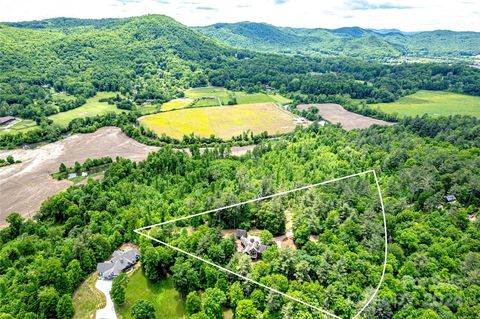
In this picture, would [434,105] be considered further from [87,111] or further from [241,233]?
[87,111]

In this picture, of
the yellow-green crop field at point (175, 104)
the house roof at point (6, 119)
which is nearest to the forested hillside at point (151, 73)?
the house roof at point (6, 119)

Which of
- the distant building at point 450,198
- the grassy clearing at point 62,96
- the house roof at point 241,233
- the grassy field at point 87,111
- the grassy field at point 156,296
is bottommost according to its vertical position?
the grassy field at point 156,296

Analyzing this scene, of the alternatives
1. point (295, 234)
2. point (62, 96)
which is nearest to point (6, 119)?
point (62, 96)

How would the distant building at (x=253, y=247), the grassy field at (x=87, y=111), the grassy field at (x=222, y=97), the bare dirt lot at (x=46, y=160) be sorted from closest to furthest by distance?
the distant building at (x=253, y=247)
the bare dirt lot at (x=46, y=160)
the grassy field at (x=87, y=111)
the grassy field at (x=222, y=97)

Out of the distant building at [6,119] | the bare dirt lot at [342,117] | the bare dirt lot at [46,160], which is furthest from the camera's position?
the bare dirt lot at [342,117]

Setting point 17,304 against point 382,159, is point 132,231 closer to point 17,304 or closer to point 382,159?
point 17,304

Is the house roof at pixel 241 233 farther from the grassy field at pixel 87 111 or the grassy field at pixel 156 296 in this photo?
the grassy field at pixel 87 111
